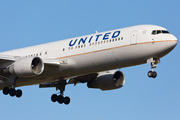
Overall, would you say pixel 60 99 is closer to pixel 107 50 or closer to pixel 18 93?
pixel 18 93

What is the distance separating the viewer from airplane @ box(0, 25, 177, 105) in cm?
3833

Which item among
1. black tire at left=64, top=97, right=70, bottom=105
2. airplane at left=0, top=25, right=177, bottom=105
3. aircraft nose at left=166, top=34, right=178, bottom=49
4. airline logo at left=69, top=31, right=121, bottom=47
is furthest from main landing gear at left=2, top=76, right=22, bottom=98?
aircraft nose at left=166, top=34, right=178, bottom=49

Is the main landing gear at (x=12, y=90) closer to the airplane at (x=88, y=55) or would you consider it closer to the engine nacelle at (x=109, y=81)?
the airplane at (x=88, y=55)

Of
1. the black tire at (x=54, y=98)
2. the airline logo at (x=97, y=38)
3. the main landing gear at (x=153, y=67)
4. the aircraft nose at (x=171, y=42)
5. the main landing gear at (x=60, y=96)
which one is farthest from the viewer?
the black tire at (x=54, y=98)

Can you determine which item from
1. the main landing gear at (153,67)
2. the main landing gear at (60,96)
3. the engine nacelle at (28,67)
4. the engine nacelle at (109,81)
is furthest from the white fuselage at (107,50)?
the engine nacelle at (109,81)

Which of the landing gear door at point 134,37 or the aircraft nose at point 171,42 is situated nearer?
the aircraft nose at point 171,42

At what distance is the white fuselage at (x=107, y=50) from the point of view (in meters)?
38.2

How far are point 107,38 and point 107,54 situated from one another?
61.4 inches

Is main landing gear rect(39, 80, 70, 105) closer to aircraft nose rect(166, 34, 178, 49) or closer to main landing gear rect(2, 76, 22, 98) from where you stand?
main landing gear rect(2, 76, 22, 98)

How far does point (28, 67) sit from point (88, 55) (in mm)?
5445

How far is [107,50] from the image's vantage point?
3925 cm

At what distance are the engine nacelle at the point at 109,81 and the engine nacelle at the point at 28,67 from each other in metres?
9.11

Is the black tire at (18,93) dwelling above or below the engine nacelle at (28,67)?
below

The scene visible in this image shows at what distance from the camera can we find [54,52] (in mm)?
42188
